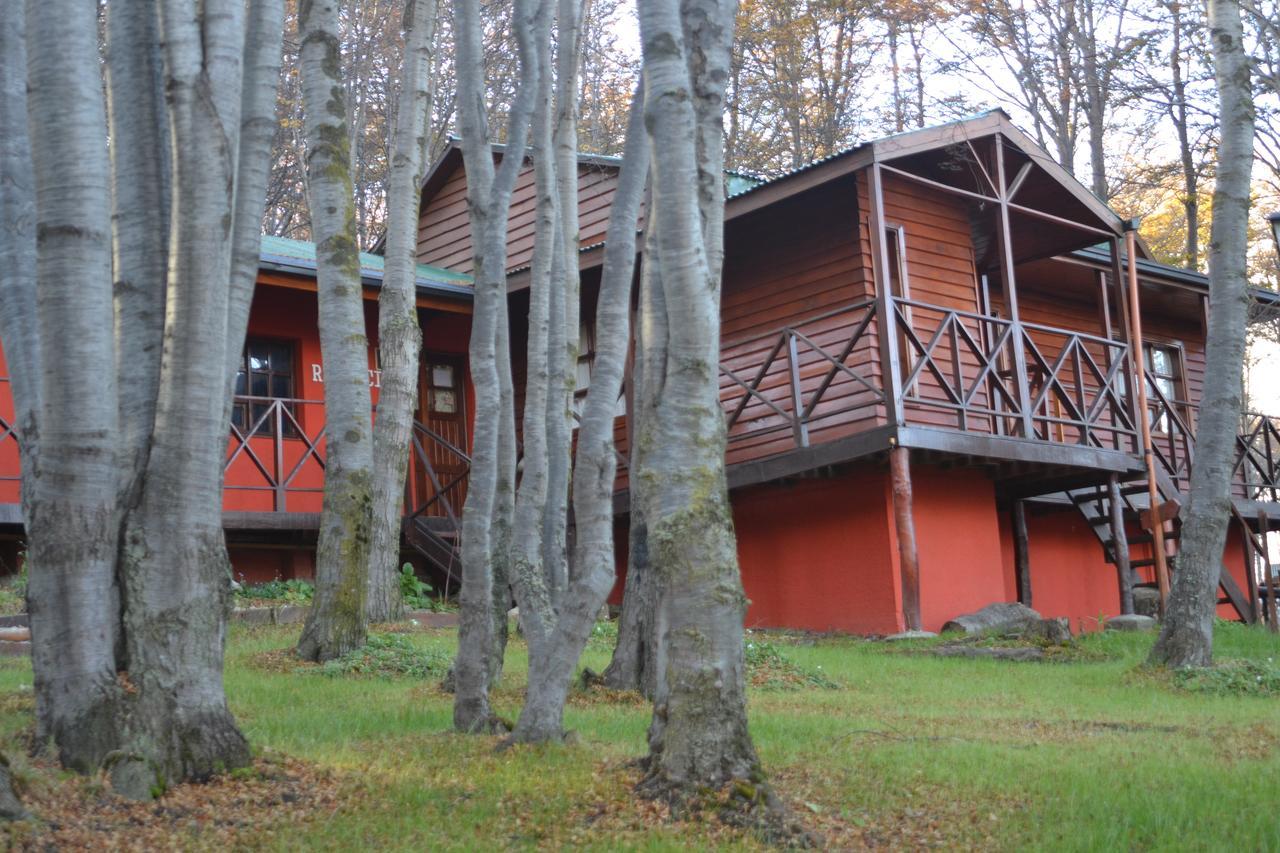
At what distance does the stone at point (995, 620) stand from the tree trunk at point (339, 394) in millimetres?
6216

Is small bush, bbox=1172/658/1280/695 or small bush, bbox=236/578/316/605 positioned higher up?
small bush, bbox=236/578/316/605

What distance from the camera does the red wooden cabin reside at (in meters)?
14.2

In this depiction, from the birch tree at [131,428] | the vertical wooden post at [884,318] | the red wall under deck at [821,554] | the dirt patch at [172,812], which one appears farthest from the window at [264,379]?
the dirt patch at [172,812]

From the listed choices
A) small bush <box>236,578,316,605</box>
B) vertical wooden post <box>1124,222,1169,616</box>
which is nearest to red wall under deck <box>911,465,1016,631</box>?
vertical wooden post <box>1124,222,1169,616</box>

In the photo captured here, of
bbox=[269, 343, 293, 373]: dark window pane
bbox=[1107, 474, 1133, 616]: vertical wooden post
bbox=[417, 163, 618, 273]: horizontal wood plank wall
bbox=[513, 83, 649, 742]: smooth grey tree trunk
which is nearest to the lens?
bbox=[513, 83, 649, 742]: smooth grey tree trunk

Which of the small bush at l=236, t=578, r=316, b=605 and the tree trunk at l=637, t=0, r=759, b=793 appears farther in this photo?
the small bush at l=236, t=578, r=316, b=605

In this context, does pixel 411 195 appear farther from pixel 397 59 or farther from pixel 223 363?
pixel 397 59

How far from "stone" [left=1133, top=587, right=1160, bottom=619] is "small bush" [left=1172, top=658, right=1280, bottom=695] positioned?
19.5ft

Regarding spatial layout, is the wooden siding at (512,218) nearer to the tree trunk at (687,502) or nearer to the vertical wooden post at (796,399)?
the vertical wooden post at (796,399)

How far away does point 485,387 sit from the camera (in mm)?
7031

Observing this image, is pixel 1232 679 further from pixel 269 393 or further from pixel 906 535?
pixel 269 393

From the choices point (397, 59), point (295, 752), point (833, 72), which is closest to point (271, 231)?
point (397, 59)

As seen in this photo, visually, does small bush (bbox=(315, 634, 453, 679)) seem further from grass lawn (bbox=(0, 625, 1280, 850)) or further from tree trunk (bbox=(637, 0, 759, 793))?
tree trunk (bbox=(637, 0, 759, 793))

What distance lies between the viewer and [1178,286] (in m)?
19.1
